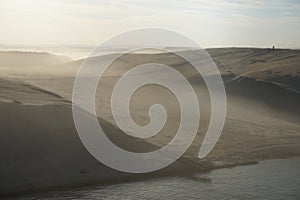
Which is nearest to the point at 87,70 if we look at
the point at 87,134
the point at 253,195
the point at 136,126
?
the point at 136,126

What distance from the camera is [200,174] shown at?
2311 centimetres

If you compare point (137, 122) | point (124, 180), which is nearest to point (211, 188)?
point (124, 180)

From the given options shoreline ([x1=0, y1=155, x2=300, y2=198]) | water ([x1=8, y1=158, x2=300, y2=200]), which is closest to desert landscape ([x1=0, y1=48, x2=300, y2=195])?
shoreline ([x1=0, y1=155, x2=300, y2=198])

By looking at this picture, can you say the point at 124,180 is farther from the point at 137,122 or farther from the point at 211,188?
the point at 137,122

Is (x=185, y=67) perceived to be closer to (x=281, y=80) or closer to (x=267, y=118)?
A: (x=281, y=80)

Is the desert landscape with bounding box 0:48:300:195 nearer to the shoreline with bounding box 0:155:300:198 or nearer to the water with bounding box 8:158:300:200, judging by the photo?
the shoreline with bounding box 0:155:300:198

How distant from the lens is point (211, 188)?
823 inches

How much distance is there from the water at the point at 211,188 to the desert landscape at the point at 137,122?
73 cm

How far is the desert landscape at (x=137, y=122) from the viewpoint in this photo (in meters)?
20.4

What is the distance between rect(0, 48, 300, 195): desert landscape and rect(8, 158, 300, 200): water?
726 mm

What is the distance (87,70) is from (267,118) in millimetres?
38490

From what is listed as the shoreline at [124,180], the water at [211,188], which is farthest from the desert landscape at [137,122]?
the water at [211,188]

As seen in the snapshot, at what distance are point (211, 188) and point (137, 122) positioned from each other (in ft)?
43.6

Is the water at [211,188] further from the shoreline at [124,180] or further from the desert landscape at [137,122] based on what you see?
the desert landscape at [137,122]
